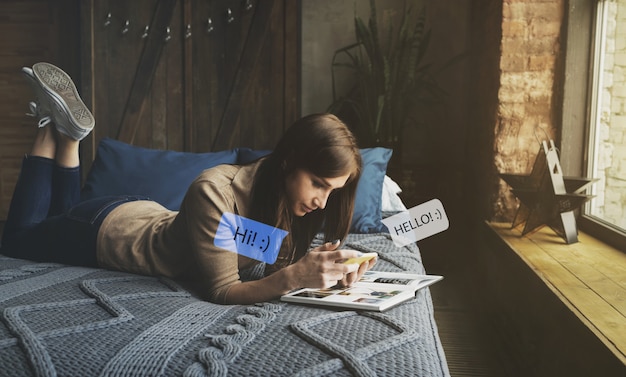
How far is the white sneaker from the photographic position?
2.22 metres

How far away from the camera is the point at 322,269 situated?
1.48 m

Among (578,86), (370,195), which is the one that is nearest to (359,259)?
(370,195)

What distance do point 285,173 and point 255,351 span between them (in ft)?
1.91

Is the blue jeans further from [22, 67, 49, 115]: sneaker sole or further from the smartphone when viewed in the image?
the smartphone

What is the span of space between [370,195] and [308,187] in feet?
3.56

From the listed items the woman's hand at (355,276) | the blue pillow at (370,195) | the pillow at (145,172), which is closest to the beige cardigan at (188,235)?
the woman's hand at (355,276)

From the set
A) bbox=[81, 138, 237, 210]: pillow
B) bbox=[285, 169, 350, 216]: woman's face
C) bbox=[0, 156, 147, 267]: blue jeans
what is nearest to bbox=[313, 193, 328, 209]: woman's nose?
bbox=[285, 169, 350, 216]: woman's face

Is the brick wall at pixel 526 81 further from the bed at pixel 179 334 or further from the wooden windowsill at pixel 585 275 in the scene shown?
the bed at pixel 179 334

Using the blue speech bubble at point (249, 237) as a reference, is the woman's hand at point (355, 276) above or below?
below

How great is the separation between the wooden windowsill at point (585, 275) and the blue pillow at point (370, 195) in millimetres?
555

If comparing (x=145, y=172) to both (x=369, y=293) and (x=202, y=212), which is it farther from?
(x=369, y=293)

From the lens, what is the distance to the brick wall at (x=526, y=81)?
2734mm

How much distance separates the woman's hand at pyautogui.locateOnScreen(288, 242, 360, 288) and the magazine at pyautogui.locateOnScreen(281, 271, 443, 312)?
0.04 meters

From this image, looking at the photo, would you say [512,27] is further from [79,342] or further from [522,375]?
[79,342]
